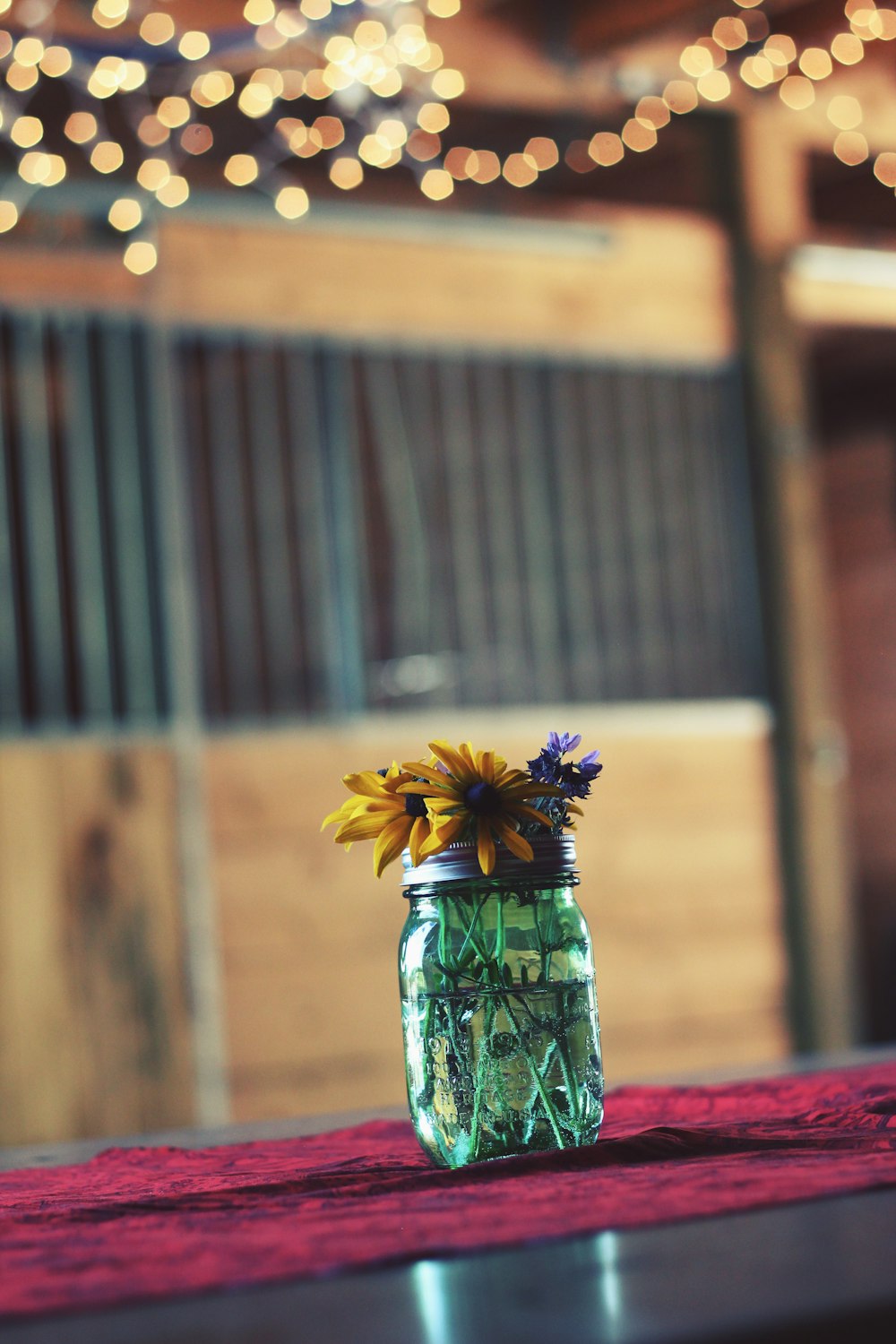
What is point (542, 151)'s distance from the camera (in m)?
5.05

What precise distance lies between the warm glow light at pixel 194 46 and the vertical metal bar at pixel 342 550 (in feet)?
4.40

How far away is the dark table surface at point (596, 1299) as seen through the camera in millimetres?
694

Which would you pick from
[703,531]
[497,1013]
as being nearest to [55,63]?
[703,531]

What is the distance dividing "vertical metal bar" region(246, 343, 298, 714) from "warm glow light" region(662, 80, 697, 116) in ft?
3.89

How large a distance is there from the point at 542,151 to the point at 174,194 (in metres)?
1.43

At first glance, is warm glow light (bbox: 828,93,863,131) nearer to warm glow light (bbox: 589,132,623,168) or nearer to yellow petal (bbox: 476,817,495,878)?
warm glow light (bbox: 589,132,623,168)

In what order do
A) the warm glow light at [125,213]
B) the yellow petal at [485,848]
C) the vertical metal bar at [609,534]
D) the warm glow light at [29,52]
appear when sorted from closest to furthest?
the yellow petal at [485,848]
the warm glow light at [29,52]
the warm glow light at [125,213]
the vertical metal bar at [609,534]

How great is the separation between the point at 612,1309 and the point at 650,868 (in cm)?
382

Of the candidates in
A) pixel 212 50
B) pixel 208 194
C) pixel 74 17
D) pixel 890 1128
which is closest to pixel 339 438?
pixel 208 194

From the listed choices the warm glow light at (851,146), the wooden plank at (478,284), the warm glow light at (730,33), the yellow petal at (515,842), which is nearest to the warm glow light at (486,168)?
the wooden plank at (478,284)

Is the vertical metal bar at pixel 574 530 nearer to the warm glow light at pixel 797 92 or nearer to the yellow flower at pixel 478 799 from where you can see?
the warm glow light at pixel 797 92

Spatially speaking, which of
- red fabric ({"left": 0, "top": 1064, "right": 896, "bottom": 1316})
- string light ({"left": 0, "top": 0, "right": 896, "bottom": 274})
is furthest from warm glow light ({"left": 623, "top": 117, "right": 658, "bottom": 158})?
red fabric ({"left": 0, "top": 1064, "right": 896, "bottom": 1316})

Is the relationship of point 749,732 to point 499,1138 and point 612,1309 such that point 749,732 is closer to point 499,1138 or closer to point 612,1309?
point 499,1138

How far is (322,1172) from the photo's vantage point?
1.17 m
